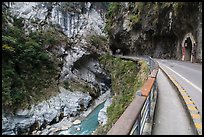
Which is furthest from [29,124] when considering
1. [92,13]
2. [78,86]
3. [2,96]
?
[92,13]

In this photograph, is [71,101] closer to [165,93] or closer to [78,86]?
[78,86]

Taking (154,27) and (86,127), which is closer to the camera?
(86,127)

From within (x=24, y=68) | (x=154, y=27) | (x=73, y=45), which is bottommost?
(x=24, y=68)

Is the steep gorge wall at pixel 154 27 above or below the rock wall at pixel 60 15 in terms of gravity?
below

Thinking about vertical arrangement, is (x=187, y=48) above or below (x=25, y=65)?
above

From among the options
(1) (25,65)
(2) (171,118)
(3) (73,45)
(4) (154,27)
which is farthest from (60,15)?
(2) (171,118)

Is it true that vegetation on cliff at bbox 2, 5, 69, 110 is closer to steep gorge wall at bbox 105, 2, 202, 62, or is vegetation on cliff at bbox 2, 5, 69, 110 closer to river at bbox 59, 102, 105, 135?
river at bbox 59, 102, 105, 135

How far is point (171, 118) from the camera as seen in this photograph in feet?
17.9

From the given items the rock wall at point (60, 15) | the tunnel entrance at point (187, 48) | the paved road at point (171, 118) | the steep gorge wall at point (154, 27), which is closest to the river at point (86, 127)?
the steep gorge wall at point (154, 27)

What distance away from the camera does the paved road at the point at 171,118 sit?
465cm

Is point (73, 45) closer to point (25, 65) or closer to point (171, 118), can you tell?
point (25, 65)

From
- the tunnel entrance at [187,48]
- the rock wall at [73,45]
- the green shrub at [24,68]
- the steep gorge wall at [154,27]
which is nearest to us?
the steep gorge wall at [154,27]

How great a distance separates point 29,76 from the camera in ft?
90.1

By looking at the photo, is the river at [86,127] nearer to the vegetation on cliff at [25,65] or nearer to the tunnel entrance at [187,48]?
the vegetation on cliff at [25,65]
